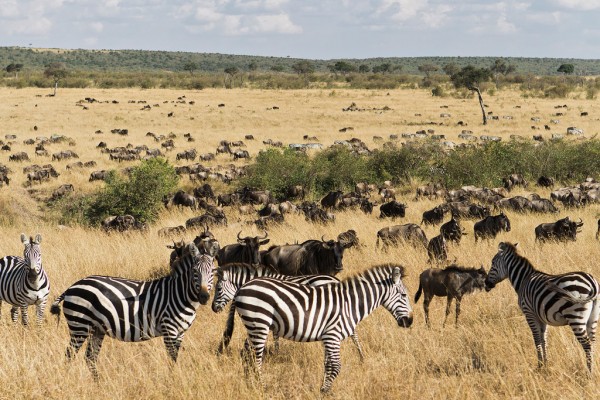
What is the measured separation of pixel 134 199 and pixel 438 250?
35.4 feet

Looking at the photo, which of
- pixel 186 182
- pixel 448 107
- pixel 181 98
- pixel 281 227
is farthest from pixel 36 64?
pixel 281 227

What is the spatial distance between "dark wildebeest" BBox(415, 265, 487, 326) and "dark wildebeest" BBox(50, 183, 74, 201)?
17106 mm

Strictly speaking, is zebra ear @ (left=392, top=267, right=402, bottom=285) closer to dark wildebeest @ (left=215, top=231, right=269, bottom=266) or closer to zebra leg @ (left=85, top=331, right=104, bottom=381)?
zebra leg @ (left=85, top=331, right=104, bottom=381)

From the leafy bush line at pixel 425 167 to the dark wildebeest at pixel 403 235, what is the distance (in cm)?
1008

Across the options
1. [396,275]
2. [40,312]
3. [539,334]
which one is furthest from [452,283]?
[40,312]

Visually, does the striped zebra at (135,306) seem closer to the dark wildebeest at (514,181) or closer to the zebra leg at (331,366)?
the zebra leg at (331,366)

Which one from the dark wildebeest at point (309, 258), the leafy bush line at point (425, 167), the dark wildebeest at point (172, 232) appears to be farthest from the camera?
the leafy bush line at point (425, 167)

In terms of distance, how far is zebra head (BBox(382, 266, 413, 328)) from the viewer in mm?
7164

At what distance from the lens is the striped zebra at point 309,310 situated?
21.4ft

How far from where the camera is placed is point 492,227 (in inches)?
597

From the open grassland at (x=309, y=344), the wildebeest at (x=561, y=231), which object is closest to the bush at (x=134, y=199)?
the open grassland at (x=309, y=344)

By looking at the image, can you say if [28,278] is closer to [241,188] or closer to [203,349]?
[203,349]

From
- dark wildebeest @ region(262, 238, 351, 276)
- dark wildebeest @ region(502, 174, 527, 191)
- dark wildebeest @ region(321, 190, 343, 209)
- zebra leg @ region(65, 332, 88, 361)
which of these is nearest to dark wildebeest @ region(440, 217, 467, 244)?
dark wildebeest @ region(262, 238, 351, 276)

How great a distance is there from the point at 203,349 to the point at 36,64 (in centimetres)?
16480
